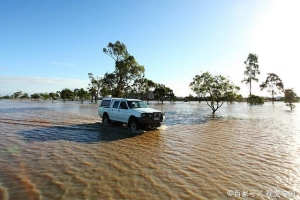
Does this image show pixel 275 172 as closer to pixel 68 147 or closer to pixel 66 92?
pixel 68 147

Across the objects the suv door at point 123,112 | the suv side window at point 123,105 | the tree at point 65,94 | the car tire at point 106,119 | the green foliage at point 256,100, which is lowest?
the car tire at point 106,119

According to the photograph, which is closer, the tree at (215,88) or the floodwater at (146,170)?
the floodwater at (146,170)

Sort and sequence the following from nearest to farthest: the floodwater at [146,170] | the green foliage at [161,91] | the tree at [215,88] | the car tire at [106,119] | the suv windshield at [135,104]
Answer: the floodwater at [146,170] < the suv windshield at [135,104] < the car tire at [106,119] < the tree at [215,88] < the green foliage at [161,91]

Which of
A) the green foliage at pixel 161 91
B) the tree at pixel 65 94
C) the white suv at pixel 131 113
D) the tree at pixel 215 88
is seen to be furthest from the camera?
the green foliage at pixel 161 91

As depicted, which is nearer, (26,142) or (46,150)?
(46,150)

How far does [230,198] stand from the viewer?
4805 mm

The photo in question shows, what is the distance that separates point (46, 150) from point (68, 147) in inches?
34.7

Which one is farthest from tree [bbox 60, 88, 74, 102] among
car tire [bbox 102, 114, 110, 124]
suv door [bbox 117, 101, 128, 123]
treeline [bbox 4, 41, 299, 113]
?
suv door [bbox 117, 101, 128, 123]

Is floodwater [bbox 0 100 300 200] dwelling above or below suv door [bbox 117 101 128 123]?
below

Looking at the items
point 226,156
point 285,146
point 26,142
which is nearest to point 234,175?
point 226,156

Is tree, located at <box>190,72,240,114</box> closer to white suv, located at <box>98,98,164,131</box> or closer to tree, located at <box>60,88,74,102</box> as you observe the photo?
white suv, located at <box>98,98,164,131</box>

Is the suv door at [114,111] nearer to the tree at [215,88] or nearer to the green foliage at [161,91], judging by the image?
Result: the tree at [215,88]

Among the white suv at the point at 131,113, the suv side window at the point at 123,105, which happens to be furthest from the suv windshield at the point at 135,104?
the suv side window at the point at 123,105

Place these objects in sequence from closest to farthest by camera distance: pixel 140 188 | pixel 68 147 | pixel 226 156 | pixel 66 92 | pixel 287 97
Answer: pixel 140 188, pixel 226 156, pixel 68 147, pixel 287 97, pixel 66 92
